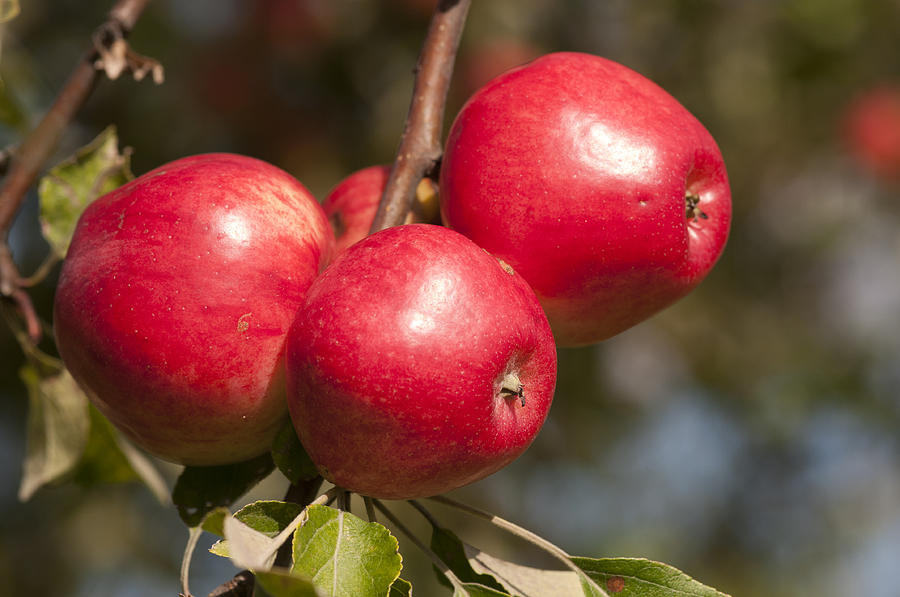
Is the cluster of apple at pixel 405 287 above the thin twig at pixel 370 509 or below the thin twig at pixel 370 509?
above

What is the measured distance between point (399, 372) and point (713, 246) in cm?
52

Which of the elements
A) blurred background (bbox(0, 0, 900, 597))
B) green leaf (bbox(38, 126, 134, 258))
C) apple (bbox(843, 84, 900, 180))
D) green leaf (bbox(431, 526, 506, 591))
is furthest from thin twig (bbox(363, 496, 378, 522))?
apple (bbox(843, 84, 900, 180))

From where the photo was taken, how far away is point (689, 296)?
3.63 meters

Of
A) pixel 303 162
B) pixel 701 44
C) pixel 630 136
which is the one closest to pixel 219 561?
pixel 303 162

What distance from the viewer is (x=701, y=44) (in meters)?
3.59

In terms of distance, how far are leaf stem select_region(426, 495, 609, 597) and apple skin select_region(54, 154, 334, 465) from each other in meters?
0.24

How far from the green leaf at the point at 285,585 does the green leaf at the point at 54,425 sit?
985 mm

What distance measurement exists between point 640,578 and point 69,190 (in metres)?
1.14

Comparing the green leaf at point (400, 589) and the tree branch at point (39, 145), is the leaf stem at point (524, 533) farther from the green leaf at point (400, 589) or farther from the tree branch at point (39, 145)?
the tree branch at point (39, 145)

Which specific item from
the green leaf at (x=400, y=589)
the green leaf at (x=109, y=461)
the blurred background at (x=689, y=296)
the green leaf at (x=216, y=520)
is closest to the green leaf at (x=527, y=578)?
the green leaf at (x=400, y=589)

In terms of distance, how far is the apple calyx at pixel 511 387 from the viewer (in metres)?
0.95

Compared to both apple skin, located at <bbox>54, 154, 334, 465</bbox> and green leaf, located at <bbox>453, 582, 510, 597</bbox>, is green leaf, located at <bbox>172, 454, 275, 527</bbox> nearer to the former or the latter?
apple skin, located at <bbox>54, 154, 334, 465</bbox>

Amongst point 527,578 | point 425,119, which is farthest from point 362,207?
point 527,578

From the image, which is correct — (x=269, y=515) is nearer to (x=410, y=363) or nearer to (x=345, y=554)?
(x=345, y=554)
